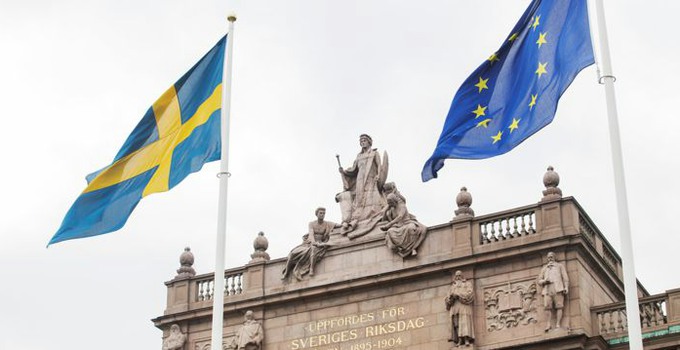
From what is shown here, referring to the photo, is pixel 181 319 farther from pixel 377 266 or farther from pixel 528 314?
pixel 528 314

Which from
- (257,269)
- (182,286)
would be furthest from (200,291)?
(257,269)

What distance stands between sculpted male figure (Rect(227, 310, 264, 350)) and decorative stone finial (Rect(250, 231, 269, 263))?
2.48 m

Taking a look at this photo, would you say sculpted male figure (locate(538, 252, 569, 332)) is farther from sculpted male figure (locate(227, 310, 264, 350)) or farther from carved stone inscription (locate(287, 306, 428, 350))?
sculpted male figure (locate(227, 310, 264, 350))

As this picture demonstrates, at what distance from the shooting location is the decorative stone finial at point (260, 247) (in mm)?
52906

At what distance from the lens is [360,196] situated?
51.9 meters

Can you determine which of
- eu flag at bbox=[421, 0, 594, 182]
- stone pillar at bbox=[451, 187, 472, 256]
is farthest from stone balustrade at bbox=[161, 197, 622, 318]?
eu flag at bbox=[421, 0, 594, 182]

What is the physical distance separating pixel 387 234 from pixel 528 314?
5.78m

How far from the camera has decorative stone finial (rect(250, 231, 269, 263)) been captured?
52.9 metres

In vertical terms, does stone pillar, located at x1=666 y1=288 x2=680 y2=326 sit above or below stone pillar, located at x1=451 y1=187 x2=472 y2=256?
below

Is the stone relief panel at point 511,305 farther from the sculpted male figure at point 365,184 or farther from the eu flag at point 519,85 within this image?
the eu flag at point 519,85

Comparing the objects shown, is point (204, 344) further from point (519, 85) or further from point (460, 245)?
point (519, 85)

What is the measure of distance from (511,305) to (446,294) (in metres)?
2.28

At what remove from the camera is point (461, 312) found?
47344 millimetres

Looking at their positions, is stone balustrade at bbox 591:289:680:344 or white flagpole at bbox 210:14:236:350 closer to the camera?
white flagpole at bbox 210:14:236:350
